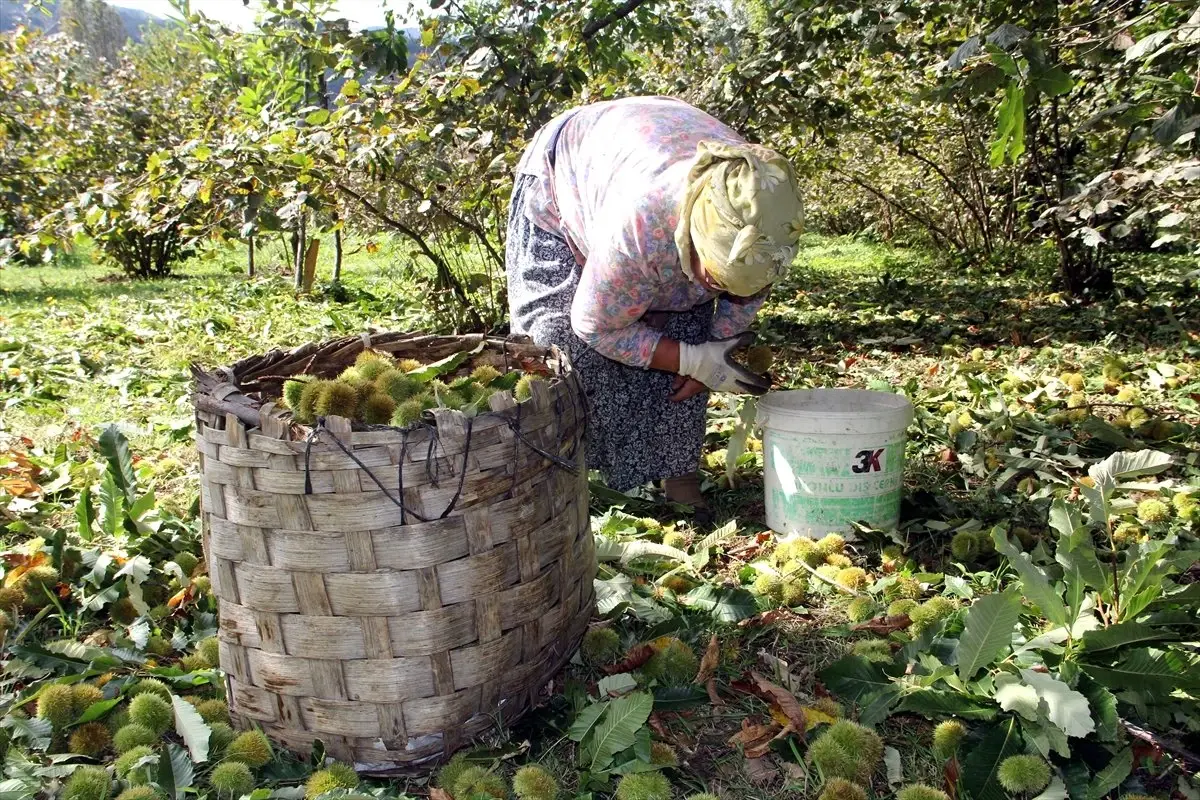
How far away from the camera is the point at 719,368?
2320 millimetres

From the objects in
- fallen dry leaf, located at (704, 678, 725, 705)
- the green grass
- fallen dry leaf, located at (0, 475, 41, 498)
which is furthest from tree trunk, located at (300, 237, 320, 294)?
fallen dry leaf, located at (704, 678, 725, 705)

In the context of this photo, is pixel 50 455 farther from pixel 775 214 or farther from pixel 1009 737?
pixel 1009 737

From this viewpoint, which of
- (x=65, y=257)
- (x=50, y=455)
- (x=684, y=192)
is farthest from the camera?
(x=65, y=257)

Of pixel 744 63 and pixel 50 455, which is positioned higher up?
pixel 744 63

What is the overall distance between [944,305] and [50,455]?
4703mm

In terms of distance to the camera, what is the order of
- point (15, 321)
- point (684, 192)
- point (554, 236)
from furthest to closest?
point (15, 321) < point (554, 236) < point (684, 192)

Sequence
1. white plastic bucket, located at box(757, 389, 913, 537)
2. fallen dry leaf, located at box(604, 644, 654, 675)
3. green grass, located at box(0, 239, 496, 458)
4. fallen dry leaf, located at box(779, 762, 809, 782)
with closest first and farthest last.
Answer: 1. fallen dry leaf, located at box(779, 762, 809, 782)
2. fallen dry leaf, located at box(604, 644, 654, 675)
3. white plastic bucket, located at box(757, 389, 913, 537)
4. green grass, located at box(0, 239, 496, 458)

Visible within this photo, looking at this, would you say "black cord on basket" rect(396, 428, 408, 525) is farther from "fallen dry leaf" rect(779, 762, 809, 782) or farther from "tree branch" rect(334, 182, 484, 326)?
"tree branch" rect(334, 182, 484, 326)

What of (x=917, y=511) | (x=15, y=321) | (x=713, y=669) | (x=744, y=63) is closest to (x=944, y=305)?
(x=744, y=63)

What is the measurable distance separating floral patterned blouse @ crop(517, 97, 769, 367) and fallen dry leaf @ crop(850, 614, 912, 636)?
777 mm

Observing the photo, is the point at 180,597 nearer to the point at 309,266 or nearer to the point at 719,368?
the point at 719,368

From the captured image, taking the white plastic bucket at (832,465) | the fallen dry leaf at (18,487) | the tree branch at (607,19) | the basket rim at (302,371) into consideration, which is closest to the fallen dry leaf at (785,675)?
the white plastic bucket at (832,465)

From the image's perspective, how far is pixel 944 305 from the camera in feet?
18.5

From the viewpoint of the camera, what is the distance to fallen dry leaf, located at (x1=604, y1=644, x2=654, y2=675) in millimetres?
1789
